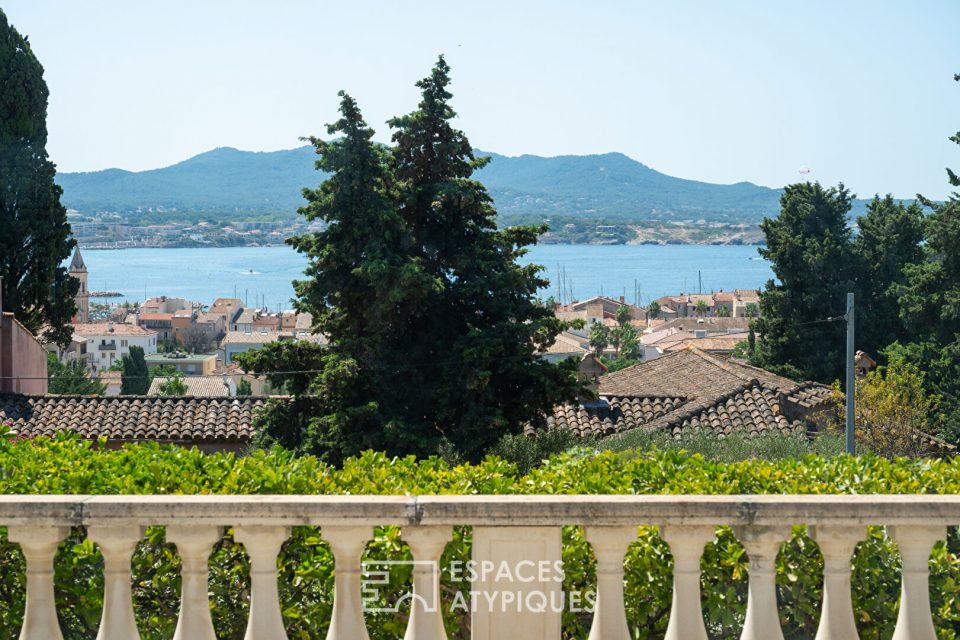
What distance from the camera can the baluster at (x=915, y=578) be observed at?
11.4 ft

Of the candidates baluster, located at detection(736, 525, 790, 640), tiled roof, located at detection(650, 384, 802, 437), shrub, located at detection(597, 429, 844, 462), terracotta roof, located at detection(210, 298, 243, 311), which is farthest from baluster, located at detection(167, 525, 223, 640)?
terracotta roof, located at detection(210, 298, 243, 311)

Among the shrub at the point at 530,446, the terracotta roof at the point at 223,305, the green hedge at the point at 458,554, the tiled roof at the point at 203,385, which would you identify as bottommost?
the tiled roof at the point at 203,385

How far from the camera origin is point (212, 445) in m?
21.7

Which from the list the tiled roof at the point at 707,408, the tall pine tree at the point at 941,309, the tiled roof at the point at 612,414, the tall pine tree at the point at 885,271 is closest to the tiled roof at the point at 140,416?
the tiled roof at the point at 612,414

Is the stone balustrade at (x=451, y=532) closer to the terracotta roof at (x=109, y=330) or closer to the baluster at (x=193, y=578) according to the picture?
the baluster at (x=193, y=578)

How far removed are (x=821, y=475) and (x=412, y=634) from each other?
1.88 meters

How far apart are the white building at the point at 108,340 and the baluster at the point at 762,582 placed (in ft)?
391

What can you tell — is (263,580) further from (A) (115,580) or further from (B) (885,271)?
(B) (885,271)

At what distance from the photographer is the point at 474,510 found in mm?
3441

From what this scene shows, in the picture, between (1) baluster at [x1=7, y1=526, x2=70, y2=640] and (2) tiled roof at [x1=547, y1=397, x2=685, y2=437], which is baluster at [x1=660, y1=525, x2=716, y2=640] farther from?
(2) tiled roof at [x1=547, y1=397, x2=685, y2=437]

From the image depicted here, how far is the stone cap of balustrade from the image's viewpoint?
3404mm

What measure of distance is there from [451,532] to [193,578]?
0.81 metres

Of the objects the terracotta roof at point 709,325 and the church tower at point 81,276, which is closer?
the church tower at point 81,276

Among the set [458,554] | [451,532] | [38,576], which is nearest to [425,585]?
[451,532]
